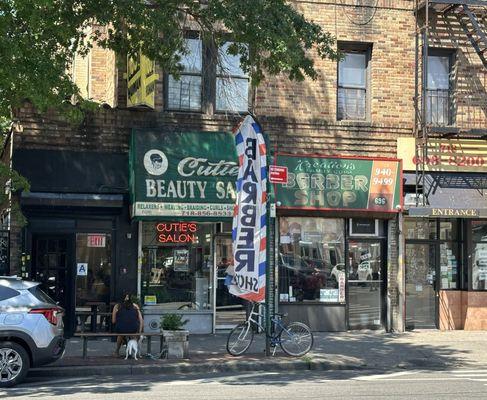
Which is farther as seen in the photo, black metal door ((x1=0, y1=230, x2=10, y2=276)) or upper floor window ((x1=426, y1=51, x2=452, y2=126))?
upper floor window ((x1=426, y1=51, x2=452, y2=126))

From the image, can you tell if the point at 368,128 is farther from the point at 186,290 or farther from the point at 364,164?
the point at 186,290

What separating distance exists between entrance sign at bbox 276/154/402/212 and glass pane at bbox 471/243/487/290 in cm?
242

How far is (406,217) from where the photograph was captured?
17750mm

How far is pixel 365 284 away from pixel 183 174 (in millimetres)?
5116

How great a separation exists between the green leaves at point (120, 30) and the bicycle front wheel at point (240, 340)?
15.2 ft

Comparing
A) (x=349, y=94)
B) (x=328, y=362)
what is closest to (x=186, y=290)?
(x=328, y=362)

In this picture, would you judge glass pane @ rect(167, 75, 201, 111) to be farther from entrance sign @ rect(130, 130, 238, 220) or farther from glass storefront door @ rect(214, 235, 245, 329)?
glass storefront door @ rect(214, 235, 245, 329)

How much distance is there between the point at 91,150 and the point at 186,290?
3.84 metres

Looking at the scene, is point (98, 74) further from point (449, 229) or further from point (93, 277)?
point (449, 229)

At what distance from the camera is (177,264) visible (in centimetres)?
1694

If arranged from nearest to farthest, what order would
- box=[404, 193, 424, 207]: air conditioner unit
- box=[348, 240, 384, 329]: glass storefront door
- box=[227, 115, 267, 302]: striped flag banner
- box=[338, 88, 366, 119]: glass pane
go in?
box=[227, 115, 267, 302]: striped flag banner → box=[404, 193, 424, 207]: air conditioner unit → box=[348, 240, 384, 329]: glass storefront door → box=[338, 88, 366, 119]: glass pane

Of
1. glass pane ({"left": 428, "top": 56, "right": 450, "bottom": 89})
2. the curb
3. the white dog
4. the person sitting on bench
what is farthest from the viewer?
glass pane ({"left": 428, "top": 56, "right": 450, "bottom": 89})

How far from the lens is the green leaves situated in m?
12.0

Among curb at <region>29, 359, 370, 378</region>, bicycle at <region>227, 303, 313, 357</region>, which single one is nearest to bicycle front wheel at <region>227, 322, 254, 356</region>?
bicycle at <region>227, 303, 313, 357</region>
